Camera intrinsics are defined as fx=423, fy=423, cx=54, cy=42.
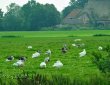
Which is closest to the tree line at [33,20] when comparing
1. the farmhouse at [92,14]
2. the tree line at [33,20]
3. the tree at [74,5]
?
the tree line at [33,20]

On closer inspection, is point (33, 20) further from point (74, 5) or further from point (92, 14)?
point (74, 5)

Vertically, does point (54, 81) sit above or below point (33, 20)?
above

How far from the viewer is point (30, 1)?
431 ft

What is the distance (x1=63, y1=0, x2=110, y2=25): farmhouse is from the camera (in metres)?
129

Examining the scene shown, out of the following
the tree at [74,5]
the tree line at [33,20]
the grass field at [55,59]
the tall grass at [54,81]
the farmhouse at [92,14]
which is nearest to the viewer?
the tall grass at [54,81]

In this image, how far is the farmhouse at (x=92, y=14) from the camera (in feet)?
424

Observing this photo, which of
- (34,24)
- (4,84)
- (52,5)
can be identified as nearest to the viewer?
(4,84)

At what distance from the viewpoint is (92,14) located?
134375mm

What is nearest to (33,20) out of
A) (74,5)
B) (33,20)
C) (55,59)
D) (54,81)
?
(33,20)

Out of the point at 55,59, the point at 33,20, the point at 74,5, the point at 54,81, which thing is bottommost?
the point at 33,20

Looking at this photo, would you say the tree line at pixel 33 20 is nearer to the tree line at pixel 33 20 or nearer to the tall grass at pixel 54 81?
the tree line at pixel 33 20

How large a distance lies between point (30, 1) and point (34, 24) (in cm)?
1879

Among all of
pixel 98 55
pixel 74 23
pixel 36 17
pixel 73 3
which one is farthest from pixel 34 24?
pixel 98 55

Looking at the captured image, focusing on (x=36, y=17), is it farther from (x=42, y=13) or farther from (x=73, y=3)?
(x=73, y=3)
